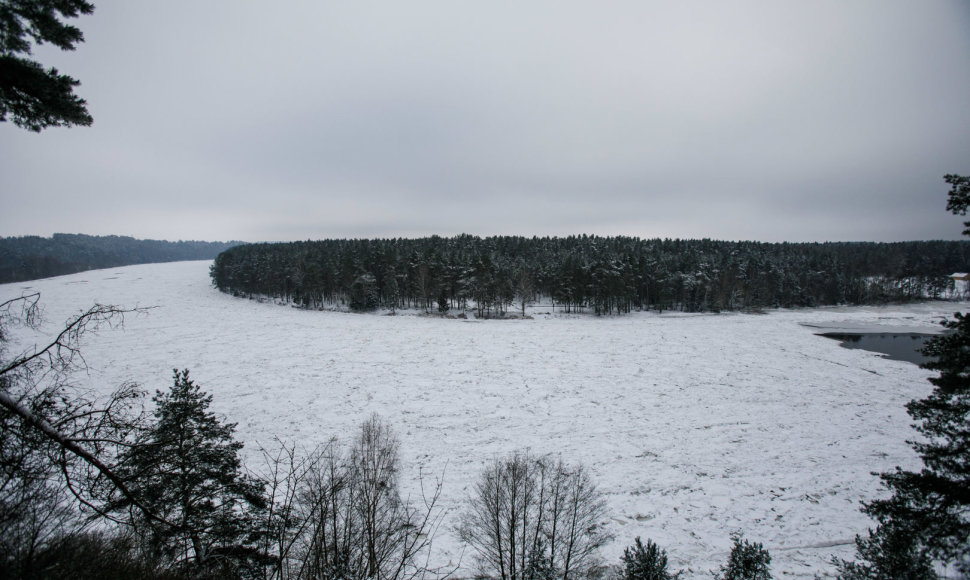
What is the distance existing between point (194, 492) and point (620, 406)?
25.5 metres

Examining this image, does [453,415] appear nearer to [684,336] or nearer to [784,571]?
[784,571]

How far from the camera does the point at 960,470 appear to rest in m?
8.23

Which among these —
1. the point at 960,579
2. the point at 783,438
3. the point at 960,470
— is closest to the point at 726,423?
the point at 783,438

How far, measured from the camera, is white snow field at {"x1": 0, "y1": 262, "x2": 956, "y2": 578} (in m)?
15.3

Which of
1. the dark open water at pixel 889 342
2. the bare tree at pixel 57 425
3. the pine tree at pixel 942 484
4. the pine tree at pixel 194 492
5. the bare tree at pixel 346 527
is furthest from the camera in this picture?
the dark open water at pixel 889 342

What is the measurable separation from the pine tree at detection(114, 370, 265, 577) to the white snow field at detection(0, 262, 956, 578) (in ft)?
12.6

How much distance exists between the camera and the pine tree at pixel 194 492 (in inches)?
185

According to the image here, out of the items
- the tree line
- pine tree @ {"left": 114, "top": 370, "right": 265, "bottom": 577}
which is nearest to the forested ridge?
pine tree @ {"left": 114, "top": 370, "right": 265, "bottom": 577}

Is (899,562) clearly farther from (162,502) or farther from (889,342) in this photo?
(889,342)

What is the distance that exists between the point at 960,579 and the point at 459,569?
17.0 metres

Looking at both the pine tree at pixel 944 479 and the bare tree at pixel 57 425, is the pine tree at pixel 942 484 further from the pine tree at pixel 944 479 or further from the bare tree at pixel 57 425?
the bare tree at pixel 57 425

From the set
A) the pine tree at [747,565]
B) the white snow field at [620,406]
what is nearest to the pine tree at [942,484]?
the pine tree at [747,565]

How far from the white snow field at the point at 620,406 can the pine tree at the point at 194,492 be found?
3835mm

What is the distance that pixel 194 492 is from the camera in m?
6.99
